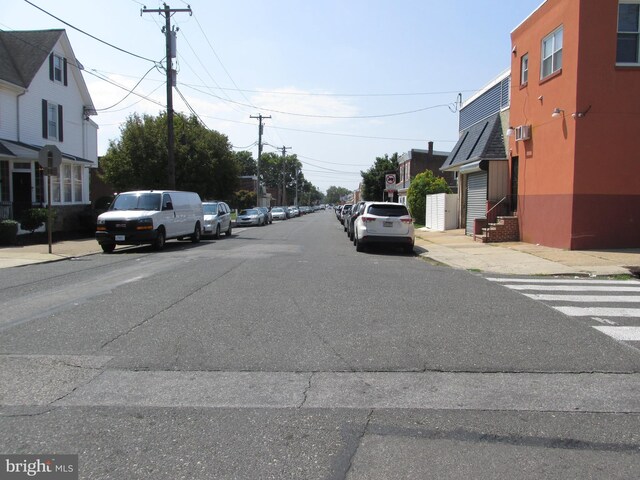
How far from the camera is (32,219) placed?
2177cm

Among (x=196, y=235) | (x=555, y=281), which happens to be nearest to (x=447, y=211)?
(x=196, y=235)

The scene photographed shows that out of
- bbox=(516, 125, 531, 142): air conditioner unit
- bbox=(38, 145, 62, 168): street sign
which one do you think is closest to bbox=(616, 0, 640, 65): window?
bbox=(516, 125, 531, 142): air conditioner unit

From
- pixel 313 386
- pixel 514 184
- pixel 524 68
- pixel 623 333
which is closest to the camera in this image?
pixel 313 386

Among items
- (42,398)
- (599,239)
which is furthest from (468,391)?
(599,239)

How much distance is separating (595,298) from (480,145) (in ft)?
49.4

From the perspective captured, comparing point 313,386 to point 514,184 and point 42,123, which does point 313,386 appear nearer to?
point 514,184

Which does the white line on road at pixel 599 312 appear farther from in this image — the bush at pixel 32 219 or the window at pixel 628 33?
the bush at pixel 32 219

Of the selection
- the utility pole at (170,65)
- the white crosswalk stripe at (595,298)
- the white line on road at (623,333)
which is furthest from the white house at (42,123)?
the white line on road at (623,333)

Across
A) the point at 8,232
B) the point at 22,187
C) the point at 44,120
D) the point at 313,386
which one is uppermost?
the point at 44,120

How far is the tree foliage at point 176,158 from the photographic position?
3203cm

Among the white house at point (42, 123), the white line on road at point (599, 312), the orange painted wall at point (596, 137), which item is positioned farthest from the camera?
the white house at point (42, 123)

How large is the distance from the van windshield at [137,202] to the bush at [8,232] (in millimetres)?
3890

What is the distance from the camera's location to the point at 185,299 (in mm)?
9109

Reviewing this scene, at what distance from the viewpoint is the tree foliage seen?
32.0 meters
